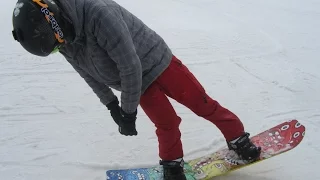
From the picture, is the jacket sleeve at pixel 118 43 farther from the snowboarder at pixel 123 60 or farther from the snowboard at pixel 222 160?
the snowboard at pixel 222 160

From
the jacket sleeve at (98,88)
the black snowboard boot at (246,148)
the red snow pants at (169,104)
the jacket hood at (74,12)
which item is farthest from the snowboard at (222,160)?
the jacket hood at (74,12)

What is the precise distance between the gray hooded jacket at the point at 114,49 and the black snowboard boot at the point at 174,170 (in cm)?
45

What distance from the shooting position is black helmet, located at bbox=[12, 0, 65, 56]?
132 centimetres

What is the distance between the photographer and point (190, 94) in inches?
73.4

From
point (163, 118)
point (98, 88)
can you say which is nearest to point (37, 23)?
point (98, 88)

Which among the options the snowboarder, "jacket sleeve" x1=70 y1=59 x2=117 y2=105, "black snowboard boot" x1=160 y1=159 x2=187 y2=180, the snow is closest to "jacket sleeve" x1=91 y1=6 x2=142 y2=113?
the snowboarder

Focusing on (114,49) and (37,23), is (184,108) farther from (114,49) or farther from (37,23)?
(37,23)

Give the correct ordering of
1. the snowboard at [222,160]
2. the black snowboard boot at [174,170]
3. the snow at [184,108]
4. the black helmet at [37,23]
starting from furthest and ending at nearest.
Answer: the snow at [184,108] < the snowboard at [222,160] < the black snowboard boot at [174,170] < the black helmet at [37,23]

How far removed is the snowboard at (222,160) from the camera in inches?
82.6

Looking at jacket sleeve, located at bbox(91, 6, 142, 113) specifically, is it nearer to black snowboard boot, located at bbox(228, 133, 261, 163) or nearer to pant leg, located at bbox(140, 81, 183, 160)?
pant leg, located at bbox(140, 81, 183, 160)

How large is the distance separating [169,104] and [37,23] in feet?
2.80

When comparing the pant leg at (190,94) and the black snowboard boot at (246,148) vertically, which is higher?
the pant leg at (190,94)

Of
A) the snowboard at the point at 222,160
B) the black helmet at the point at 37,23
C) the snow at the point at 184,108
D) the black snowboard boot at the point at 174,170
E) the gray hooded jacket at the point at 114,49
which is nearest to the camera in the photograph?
the black helmet at the point at 37,23

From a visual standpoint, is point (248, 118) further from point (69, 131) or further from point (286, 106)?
point (69, 131)
